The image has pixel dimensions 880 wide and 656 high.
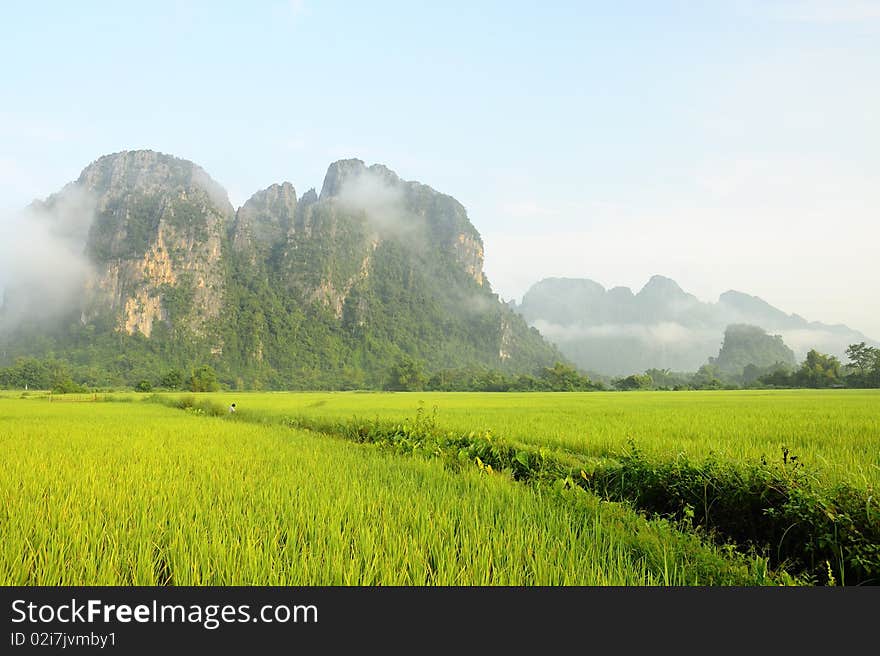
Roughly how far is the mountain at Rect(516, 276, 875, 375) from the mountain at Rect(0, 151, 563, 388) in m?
62.3

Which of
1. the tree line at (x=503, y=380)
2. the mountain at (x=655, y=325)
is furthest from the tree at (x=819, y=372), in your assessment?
the mountain at (x=655, y=325)

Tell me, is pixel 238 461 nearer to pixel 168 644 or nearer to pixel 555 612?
pixel 168 644

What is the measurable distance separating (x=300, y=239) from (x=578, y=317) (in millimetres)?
129227

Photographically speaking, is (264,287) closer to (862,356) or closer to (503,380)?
(503,380)

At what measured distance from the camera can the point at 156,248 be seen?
82.4 metres

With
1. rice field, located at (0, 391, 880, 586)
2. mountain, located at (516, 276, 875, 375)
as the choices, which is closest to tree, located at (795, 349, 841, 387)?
rice field, located at (0, 391, 880, 586)

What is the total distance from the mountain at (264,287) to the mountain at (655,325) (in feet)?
204

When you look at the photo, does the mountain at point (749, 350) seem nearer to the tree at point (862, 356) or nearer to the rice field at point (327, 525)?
the tree at point (862, 356)

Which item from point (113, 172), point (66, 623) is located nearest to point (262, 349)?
point (113, 172)

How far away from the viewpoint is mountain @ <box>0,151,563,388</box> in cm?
7194

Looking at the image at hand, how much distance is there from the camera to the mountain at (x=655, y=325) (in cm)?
15712

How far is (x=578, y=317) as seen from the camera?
18825cm

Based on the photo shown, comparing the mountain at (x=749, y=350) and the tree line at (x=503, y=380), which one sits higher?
the mountain at (x=749, y=350)

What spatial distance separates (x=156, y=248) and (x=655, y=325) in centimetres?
16344
